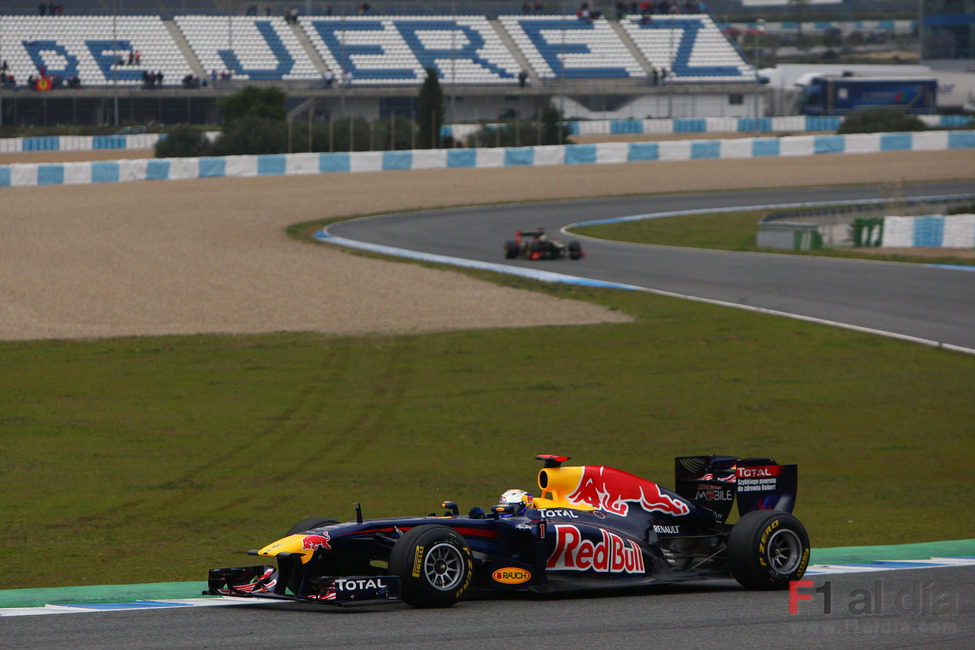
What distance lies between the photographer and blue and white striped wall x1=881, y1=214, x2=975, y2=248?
101 feet

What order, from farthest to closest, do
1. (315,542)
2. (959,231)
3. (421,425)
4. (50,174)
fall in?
(50,174) < (959,231) < (421,425) < (315,542)

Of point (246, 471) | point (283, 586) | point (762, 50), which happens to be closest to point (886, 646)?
point (283, 586)

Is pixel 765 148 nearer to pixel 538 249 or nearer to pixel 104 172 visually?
pixel 538 249

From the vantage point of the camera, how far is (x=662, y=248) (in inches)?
1222

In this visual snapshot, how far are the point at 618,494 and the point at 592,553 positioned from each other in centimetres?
55

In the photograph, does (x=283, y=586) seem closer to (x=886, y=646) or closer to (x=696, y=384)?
(x=886, y=646)

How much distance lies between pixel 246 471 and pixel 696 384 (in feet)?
22.4

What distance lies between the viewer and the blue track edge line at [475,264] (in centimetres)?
2544

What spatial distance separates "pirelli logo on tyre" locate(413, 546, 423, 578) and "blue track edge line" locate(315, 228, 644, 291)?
59.5ft

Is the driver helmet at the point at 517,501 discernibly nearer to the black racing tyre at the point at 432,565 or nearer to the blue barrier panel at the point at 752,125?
the black racing tyre at the point at 432,565

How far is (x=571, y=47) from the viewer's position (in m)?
75.8

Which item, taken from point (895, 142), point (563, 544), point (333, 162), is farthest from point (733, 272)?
point (895, 142)

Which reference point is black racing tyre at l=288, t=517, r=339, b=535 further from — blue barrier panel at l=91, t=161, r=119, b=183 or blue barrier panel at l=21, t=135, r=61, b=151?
blue barrier panel at l=21, t=135, r=61, b=151

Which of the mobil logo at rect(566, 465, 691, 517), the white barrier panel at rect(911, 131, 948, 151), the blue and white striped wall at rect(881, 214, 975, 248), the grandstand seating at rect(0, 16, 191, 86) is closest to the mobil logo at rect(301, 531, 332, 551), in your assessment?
the mobil logo at rect(566, 465, 691, 517)
